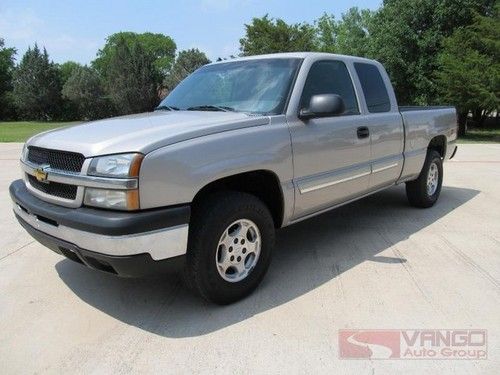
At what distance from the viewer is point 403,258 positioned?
15.1 feet

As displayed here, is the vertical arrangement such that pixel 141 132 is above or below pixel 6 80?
below

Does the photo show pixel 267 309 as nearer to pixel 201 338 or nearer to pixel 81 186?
pixel 201 338

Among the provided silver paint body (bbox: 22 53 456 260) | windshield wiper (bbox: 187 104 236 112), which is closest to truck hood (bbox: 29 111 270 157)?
silver paint body (bbox: 22 53 456 260)

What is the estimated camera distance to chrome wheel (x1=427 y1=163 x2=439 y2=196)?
6.48 meters

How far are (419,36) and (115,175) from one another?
68.2 ft

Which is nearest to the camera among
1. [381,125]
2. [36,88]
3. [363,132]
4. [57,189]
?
[57,189]

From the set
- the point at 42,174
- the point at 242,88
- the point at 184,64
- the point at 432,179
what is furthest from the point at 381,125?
the point at 184,64

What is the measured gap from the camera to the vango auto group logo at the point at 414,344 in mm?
2973

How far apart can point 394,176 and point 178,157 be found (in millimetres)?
3189

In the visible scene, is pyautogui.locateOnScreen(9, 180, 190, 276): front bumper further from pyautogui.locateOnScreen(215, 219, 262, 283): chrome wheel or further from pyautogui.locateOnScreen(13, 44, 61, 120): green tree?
pyautogui.locateOnScreen(13, 44, 61, 120): green tree

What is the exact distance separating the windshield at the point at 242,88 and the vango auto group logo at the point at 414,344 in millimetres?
1846

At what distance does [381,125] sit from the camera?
199 inches

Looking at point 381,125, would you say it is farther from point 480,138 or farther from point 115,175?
point 480,138

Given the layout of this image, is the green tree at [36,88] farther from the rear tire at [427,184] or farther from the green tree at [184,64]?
the rear tire at [427,184]
